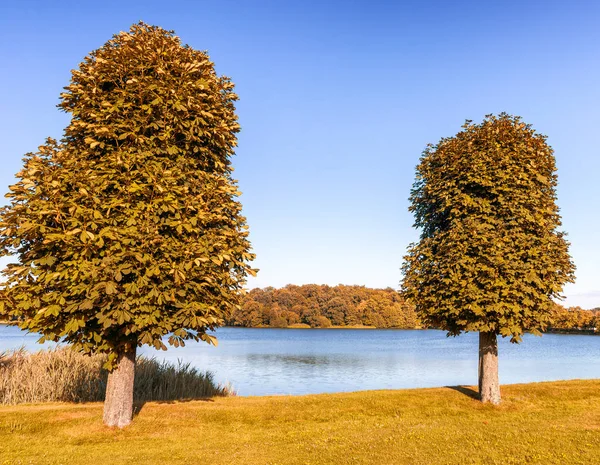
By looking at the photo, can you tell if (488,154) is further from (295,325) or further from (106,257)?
(295,325)

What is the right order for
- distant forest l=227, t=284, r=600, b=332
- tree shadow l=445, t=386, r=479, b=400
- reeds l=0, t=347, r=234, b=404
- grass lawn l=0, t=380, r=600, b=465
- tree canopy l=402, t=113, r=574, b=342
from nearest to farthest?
grass lawn l=0, t=380, r=600, b=465, tree canopy l=402, t=113, r=574, b=342, reeds l=0, t=347, r=234, b=404, tree shadow l=445, t=386, r=479, b=400, distant forest l=227, t=284, r=600, b=332

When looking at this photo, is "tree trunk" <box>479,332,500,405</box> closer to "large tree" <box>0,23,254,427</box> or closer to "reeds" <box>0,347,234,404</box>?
"large tree" <box>0,23,254,427</box>

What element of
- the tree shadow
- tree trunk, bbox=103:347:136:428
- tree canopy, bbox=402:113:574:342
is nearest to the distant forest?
the tree shadow

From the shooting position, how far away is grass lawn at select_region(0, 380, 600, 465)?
1027cm

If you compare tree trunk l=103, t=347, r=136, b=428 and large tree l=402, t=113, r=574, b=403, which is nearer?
tree trunk l=103, t=347, r=136, b=428

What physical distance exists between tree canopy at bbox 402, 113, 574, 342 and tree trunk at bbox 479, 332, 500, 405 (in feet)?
2.87

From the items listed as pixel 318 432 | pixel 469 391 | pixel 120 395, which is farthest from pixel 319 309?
pixel 120 395

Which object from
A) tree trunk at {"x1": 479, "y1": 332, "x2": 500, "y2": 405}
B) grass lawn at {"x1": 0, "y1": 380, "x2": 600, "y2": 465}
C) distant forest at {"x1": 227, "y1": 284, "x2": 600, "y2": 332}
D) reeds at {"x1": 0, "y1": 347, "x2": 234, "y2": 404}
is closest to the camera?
grass lawn at {"x1": 0, "y1": 380, "x2": 600, "y2": 465}

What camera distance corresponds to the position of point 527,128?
17359 millimetres

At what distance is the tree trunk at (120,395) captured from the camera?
12133 mm

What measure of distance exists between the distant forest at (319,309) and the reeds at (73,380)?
11991cm

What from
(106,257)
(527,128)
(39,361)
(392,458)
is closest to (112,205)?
(106,257)

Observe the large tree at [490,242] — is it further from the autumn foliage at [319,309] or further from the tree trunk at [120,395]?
the autumn foliage at [319,309]

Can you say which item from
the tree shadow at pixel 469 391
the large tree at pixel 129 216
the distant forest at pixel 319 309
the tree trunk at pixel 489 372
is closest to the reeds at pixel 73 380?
the large tree at pixel 129 216
